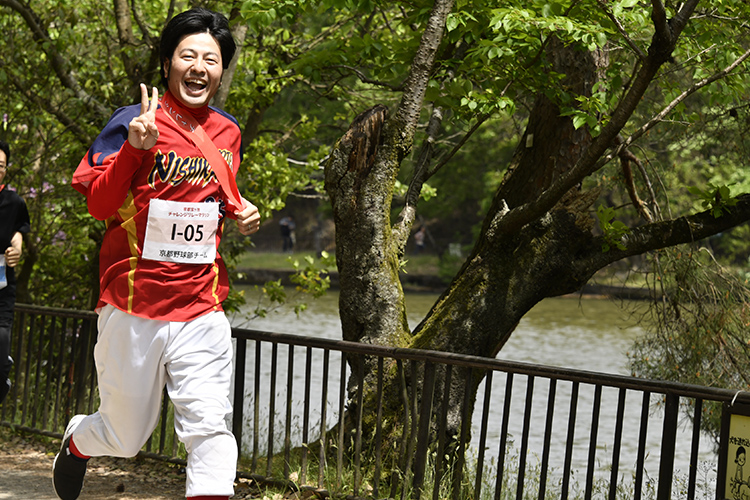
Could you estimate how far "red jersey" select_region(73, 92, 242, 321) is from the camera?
10.9 feet

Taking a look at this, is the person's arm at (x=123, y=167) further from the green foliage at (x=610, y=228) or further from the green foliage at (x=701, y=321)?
the green foliage at (x=701, y=321)

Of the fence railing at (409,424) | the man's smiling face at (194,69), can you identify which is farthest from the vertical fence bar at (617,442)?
the man's smiling face at (194,69)

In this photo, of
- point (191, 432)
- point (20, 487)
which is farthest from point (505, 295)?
point (20, 487)

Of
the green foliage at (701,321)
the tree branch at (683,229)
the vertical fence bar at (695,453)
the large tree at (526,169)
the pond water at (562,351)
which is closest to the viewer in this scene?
the vertical fence bar at (695,453)

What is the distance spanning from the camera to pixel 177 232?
335cm

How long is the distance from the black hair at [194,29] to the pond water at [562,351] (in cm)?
318

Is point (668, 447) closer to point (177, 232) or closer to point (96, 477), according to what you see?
point (177, 232)

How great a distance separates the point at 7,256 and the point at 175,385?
7.10ft

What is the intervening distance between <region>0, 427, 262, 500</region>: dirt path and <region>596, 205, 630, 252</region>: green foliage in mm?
2744

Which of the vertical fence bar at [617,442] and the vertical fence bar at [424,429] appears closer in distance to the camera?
the vertical fence bar at [617,442]

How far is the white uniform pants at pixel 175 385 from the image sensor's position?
3291mm

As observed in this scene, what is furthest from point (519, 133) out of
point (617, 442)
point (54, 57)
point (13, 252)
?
point (13, 252)

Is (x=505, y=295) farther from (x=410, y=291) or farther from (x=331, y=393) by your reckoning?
(x=410, y=291)

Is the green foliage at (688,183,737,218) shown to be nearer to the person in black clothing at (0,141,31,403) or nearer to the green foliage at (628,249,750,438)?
the green foliage at (628,249,750,438)
